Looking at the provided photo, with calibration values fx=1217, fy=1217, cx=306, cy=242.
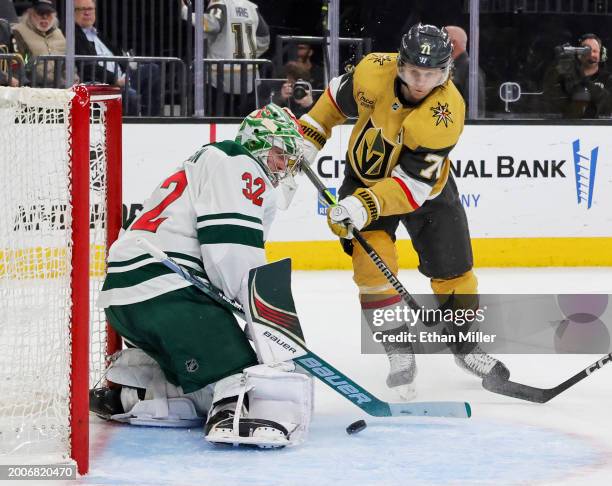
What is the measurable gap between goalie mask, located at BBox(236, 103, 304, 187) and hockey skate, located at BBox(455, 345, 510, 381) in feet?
3.00

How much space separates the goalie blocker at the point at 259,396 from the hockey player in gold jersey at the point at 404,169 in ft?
1.91

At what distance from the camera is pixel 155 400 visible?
285 centimetres

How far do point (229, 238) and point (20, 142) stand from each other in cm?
49

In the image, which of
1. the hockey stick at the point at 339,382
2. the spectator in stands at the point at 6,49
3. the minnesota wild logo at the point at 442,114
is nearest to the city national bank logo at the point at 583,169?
the spectator in stands at the point at 6,49

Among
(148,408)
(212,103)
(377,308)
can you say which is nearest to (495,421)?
(377,308)

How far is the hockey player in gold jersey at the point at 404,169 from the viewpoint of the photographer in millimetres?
3164

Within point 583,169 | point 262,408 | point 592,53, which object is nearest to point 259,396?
point 262,408

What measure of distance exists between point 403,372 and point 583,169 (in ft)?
9.09

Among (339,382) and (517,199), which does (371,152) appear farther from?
(517,199)

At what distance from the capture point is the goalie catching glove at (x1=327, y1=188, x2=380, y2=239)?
3.15 m

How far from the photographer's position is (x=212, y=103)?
220 inches

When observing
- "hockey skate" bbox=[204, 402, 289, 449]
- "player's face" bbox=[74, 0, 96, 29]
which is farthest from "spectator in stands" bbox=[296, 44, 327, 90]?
"hockey skate" bbox=[204, 402, 289, 449]

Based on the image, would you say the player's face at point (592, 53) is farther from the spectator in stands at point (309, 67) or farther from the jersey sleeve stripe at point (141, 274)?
the jersey sleeve stripe at point (141, 274)

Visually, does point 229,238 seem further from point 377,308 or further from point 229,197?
point 377,308
